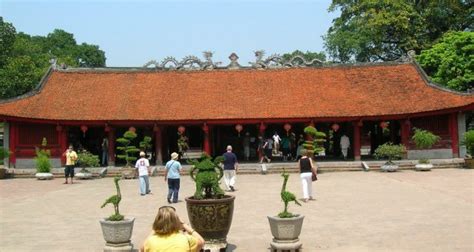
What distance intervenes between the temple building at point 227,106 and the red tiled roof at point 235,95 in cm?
5

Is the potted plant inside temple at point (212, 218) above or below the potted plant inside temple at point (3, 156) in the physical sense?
below

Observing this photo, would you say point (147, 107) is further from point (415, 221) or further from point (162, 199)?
point (415, 221)

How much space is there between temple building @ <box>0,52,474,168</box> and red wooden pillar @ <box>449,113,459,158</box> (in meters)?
0.05

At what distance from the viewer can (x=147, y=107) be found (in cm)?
2703

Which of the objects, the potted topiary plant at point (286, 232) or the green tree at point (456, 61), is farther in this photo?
the green tree at point (456, 61)

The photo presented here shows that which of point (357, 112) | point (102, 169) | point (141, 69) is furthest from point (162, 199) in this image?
point (141, 69)

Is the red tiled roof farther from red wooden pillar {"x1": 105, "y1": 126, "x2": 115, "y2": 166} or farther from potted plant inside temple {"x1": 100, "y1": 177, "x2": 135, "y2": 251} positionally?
potted plant inside temple {"x1": 100, "y1": 177, "x2": 135, "y2": 251}

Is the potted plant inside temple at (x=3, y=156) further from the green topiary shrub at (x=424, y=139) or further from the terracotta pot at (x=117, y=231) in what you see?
the green topiary shrub at (x=424, y=139)

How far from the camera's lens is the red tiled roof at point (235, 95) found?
26.0m

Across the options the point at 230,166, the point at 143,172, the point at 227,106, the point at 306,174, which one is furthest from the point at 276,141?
the point at 306,174

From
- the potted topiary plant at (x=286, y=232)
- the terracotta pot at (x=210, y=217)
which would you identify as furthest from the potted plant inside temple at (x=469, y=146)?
the terracotta pot at (x=210, y=217)

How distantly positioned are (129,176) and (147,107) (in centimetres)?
502

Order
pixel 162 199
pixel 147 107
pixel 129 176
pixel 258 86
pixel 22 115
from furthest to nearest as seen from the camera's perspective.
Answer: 1. pixel 258 86
2. pixel 147 107
3. pixel 22 115
4. pixel 129 176
5. pixel 162 199

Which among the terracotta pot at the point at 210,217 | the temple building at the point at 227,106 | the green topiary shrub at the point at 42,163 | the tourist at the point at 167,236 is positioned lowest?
the terracotta pot at the point at 210,217
